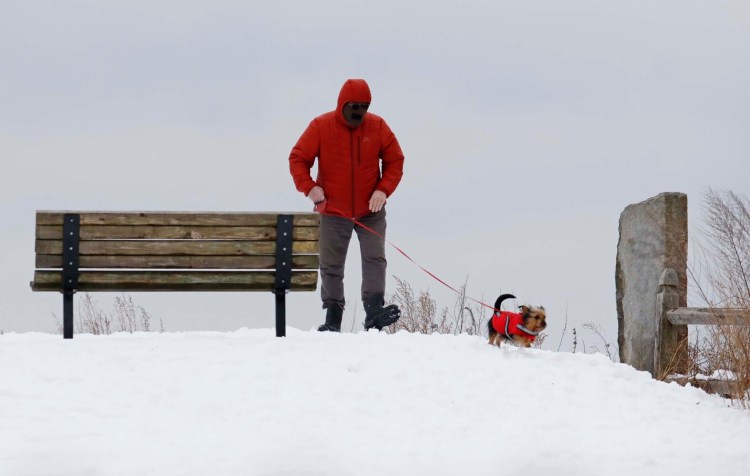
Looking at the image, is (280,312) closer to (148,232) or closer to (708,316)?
(148,232)

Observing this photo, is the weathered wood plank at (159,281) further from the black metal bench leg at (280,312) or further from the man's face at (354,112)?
the man's face at (354,112)

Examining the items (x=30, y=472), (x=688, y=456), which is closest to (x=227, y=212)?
(x=30, y=472)

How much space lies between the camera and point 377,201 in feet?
32.9

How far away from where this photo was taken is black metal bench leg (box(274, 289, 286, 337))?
31.6 feet

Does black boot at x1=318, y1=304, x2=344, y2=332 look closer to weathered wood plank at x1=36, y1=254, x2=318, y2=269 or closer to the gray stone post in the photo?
weathered wood plank at x1=36, y1=254, x2=318, y2=269

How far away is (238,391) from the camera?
762cm

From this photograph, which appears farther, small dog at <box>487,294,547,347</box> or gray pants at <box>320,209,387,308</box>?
gray pants at <box>320,209,387,308</box>

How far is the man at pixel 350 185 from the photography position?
10055 mm

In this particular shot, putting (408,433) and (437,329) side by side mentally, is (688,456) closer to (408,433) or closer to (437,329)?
(408,433)

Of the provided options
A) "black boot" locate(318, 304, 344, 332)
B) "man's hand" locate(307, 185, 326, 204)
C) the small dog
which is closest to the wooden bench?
"man's hand" locate(307, 185, 326, 204)

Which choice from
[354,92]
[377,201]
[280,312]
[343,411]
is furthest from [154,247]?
[343,411]

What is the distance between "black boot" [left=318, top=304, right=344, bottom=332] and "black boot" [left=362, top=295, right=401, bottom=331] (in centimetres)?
30

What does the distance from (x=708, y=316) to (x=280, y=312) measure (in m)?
4.12

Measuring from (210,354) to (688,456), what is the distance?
4.17 metres
